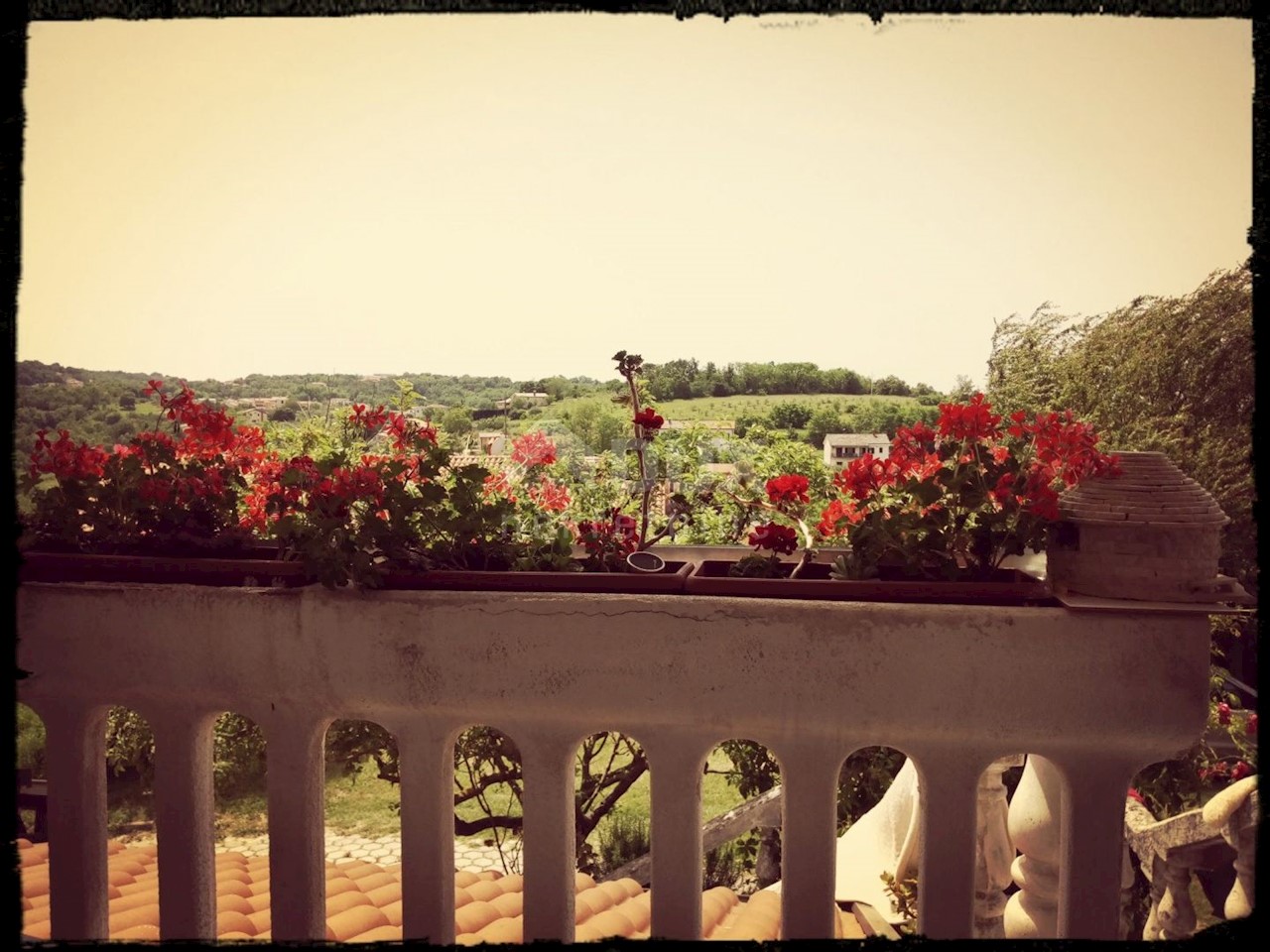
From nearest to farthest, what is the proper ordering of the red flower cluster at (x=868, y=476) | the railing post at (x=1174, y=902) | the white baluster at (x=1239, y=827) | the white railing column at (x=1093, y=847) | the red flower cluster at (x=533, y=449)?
the white railing column at (x=1093, y=847) → the red flower cluster at (x=868, y=476) → the white baluster at (x=1239, y=827) → the red flower cluster at (x=533, y=449) → the railing post at (x=1174, y=902)

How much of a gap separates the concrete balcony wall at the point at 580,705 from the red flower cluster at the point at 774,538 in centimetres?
37

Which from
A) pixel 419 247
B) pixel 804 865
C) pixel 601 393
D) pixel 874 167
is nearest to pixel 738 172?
pixel 874 167

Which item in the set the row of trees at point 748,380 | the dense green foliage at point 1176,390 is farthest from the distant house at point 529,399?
the dense green foliage at point 1176,390

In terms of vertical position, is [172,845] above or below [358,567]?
below

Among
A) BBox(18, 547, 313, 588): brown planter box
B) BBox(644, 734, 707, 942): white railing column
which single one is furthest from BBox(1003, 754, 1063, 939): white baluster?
BBox(18, 547, 313, 588): brown planter box

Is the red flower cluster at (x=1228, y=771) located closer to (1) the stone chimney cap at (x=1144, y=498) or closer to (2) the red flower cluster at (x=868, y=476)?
(1) the stone chimney cap at (x=1144, y=498)

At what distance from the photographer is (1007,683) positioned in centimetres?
152

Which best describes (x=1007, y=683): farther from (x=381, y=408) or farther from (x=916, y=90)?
(x=916, y=90)

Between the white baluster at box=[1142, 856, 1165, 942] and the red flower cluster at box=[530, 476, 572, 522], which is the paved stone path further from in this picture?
the red flower cluster at box=[530, 476, 572, 522]

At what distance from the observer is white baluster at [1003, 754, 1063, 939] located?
1.96 m

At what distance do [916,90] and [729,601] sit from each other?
276 centimetres

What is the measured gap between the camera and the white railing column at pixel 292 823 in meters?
1.73

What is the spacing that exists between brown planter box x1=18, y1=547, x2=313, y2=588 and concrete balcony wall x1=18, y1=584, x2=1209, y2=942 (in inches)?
3.2

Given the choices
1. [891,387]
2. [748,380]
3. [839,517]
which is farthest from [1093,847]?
[891,387]
